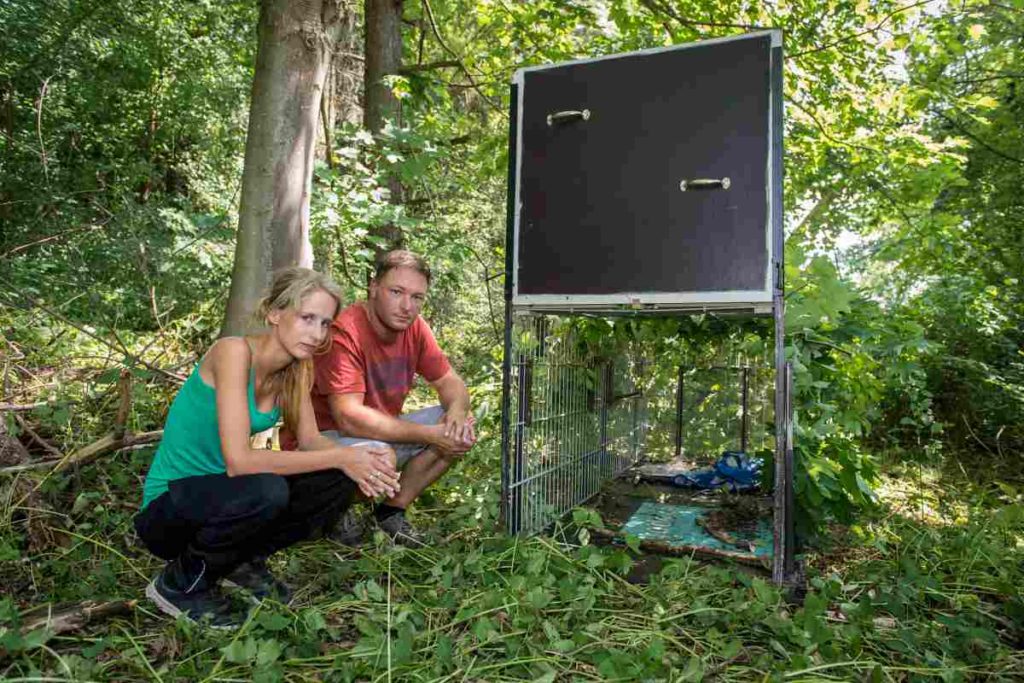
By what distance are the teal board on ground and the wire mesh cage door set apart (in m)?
0.41

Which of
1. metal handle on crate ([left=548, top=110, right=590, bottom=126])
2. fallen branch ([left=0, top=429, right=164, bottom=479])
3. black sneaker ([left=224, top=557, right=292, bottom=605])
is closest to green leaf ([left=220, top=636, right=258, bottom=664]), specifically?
black sneaker ([left=224, top=557, right=292, bottom=605])

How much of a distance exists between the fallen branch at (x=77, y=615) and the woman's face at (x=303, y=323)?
103 cm

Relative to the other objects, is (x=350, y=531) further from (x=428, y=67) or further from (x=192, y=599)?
(x=428, y=67)

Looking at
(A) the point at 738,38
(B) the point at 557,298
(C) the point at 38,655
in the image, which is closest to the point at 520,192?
(B) the point at 557,298

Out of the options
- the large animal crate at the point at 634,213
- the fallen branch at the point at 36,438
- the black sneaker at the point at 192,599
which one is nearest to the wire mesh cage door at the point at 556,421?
the large animal crate at the point at 634,213

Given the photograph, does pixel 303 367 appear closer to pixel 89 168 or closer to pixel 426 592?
pixel 426 592

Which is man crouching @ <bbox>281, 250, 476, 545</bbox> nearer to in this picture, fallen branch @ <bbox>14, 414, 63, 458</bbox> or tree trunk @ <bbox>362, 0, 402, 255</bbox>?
fallen branch @ <bbox>14, 414, 63, 458</bbox>

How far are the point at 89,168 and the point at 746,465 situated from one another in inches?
359

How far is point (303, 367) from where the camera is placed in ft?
8.65

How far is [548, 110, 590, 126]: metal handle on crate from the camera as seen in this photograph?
3.10 metres

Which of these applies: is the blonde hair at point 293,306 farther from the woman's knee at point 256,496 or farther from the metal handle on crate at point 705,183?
the metal handle on crate at point 705,183

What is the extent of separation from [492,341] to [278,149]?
5.75 meters

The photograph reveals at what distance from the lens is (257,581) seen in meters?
2.58

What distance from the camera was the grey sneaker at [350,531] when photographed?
323cm
